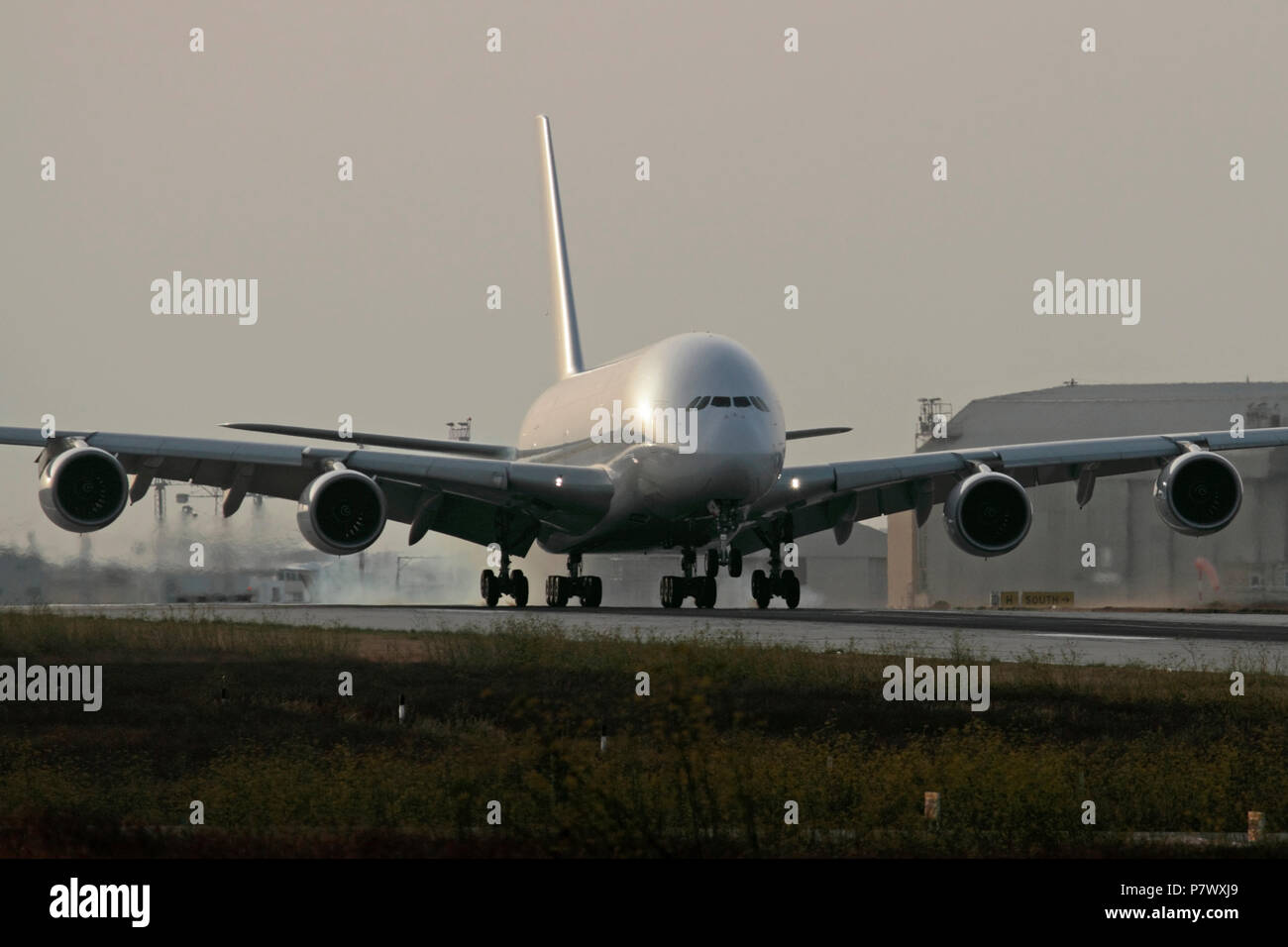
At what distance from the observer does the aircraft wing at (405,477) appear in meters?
36.8

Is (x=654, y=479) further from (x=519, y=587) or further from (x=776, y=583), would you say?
(x=519, y=587)

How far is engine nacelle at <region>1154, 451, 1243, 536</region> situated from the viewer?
3641 centimetres

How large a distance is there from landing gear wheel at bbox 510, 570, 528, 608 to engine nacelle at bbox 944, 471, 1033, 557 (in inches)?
432

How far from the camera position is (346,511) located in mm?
35875

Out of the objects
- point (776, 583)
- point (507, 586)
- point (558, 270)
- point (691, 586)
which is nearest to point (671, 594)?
point (691, 586)

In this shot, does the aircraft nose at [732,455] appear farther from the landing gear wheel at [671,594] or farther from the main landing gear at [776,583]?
the landing gear wheel at [671,594]

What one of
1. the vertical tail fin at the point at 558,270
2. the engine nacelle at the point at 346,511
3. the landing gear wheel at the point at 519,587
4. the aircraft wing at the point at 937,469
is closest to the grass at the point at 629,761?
the engine nacelle at the point at 346,511

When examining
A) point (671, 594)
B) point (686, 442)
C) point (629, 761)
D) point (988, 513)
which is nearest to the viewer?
point (629, 761)

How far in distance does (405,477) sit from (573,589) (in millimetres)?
7009

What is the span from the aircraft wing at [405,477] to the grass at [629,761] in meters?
13.6

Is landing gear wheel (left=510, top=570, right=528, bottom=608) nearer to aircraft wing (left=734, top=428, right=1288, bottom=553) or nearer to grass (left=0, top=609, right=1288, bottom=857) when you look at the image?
aircraft wing (left=734, top=428, right=1288, bottom=553)

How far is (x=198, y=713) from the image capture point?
18.3 metres

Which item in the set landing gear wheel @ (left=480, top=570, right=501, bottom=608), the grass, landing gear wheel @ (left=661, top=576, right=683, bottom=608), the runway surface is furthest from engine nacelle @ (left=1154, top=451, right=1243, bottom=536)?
landing gear wheel @ (left=480, top=570, right=501, bottom=608)
